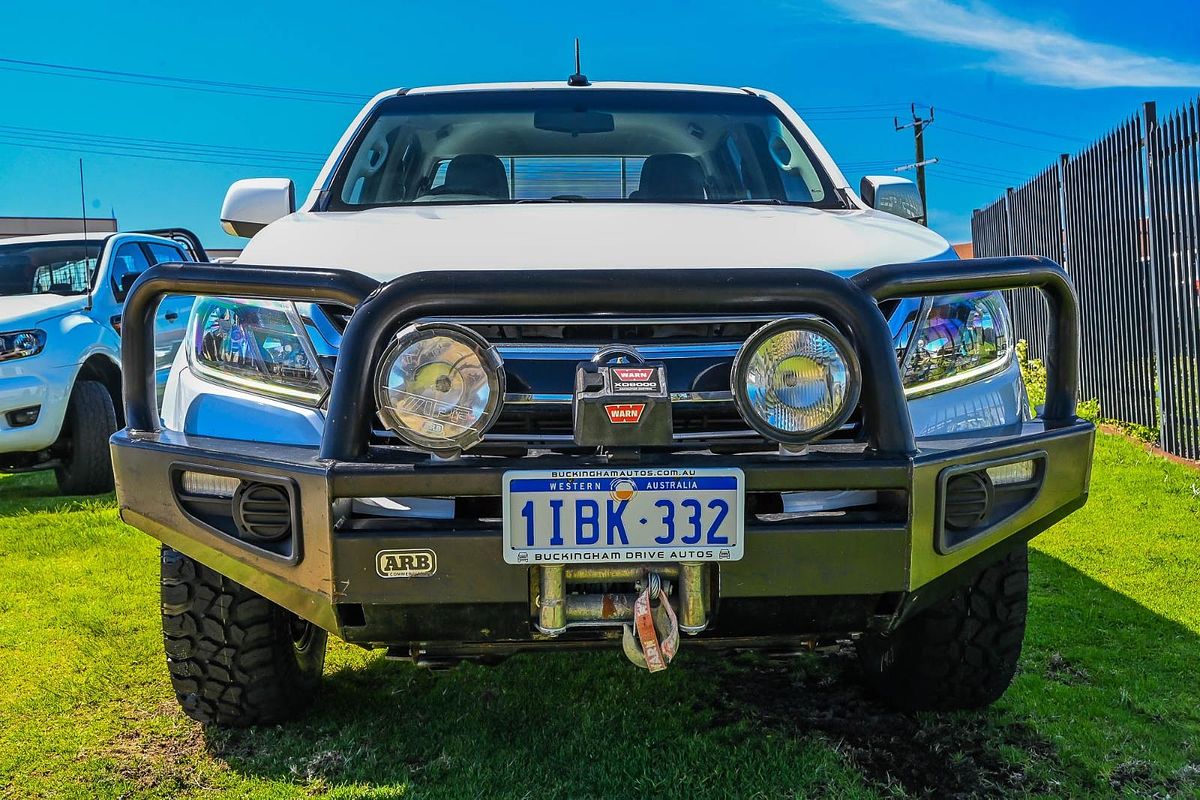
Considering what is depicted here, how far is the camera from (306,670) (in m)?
2.70

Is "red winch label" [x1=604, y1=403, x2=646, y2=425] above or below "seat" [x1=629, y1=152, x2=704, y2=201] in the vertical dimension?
below

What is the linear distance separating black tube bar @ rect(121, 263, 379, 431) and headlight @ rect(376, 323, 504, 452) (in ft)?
0.63

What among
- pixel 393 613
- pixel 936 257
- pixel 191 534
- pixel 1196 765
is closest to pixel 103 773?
pixel 191 534

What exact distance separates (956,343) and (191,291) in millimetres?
1674

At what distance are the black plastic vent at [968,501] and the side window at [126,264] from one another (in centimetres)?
644

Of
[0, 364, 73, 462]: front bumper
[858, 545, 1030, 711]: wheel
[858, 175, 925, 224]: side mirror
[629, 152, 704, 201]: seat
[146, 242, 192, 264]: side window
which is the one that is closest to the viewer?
[858, 545, 1030, 711]: wheel

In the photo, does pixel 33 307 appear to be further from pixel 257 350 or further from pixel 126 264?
pixel 257 350

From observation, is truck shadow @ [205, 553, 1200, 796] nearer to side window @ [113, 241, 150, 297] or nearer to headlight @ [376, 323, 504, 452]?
headlight @ [376, 323, 504, 452]

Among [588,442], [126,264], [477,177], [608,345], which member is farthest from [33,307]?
[588,442]

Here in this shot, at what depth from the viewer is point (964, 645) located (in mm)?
2553

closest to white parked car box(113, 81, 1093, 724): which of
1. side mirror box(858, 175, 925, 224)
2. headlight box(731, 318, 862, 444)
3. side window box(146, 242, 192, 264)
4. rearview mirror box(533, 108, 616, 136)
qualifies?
headlight box(731, 318, 862, 444)

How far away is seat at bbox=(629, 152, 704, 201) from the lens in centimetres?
319

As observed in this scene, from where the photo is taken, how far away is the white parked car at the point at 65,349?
20.4ft

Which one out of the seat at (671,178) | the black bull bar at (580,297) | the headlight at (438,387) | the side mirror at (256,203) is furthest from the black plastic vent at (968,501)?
the side mirror at (256,203)
